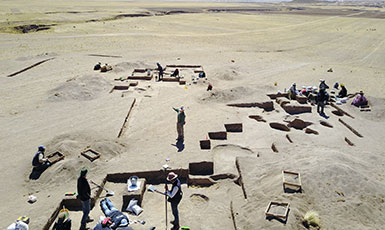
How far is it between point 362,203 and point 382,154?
4721mm

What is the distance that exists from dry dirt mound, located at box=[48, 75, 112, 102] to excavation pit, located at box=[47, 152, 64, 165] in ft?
21.5

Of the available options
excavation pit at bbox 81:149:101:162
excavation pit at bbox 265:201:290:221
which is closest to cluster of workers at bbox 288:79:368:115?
excavation pit at bbox 265:201:290:221

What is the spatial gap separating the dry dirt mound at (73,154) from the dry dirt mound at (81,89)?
5.36m

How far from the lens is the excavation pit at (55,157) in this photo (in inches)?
380

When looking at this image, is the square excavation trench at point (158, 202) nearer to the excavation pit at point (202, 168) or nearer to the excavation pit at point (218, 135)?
the excavation pit at point (202, 168)

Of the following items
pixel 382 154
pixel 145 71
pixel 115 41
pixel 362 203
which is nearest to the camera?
pixel 362 203

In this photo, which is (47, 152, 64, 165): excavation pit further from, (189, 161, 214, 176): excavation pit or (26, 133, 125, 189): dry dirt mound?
(189, 161, 214, 176): excavation pit

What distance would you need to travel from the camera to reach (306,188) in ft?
25.9

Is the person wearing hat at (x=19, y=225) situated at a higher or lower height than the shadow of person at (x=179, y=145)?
higher

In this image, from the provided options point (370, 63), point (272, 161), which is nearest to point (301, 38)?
point (370, 63)

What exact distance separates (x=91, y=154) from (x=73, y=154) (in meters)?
0.65

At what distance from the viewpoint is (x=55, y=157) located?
9.87m

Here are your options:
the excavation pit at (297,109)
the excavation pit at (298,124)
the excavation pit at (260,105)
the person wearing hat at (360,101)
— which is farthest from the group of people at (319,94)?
the excavation pit at (298,124)

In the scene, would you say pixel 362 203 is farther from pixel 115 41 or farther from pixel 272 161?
pixel 115 41
